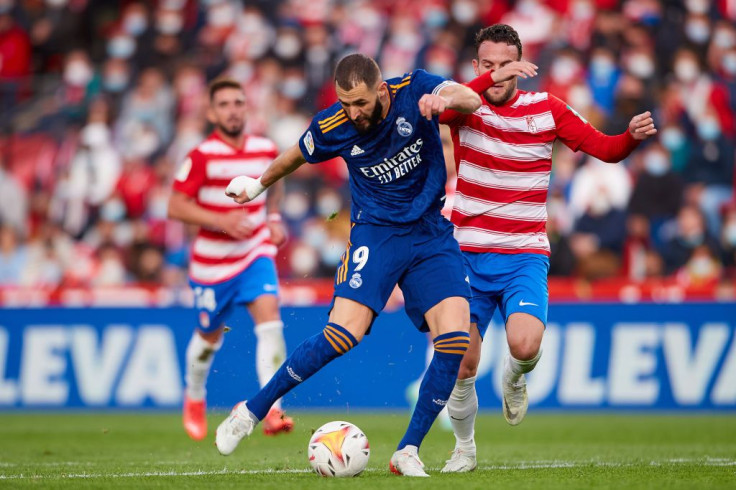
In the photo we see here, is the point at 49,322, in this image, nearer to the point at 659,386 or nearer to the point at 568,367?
the point at 568,367

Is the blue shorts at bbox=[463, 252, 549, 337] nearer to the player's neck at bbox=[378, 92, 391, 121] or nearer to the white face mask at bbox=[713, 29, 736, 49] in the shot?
the player's neck at bbox=[378, 92, 391, 121]

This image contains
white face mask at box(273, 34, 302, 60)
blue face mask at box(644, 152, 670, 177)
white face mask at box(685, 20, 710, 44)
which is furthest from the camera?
white face mask at box(273, 34, 302, 60)

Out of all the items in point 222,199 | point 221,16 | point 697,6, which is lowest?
point 222,199

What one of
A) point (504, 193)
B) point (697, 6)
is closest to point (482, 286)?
point (504, 193)

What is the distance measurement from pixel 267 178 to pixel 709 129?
9353 mm

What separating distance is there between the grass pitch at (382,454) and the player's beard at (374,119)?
6.49ft

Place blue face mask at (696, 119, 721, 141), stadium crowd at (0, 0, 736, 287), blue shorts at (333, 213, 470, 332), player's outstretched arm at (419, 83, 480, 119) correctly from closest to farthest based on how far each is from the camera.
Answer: player's outstretched arm at (419, 83, 480, 119) → blue shorts at (333, 213, 470, 332) → stadium crowd at (0, 0, 736, 287) → blue face mask at (696, 119, 721, 141)

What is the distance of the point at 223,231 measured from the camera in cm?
955

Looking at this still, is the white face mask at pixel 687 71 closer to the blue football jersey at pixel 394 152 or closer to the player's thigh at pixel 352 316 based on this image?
the blue football jersey at pixel 394 152

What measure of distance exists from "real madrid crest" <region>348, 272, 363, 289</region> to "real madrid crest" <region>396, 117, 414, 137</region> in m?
0.86

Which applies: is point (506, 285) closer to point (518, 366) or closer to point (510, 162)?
point (518, 366)

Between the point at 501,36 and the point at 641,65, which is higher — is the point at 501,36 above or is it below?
below

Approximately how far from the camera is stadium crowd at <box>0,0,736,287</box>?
14.2 metres

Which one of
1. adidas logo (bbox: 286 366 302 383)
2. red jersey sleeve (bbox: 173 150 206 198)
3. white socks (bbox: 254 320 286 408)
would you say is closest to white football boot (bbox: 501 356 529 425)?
adidas logo (bbox: 286 366 302 383)
